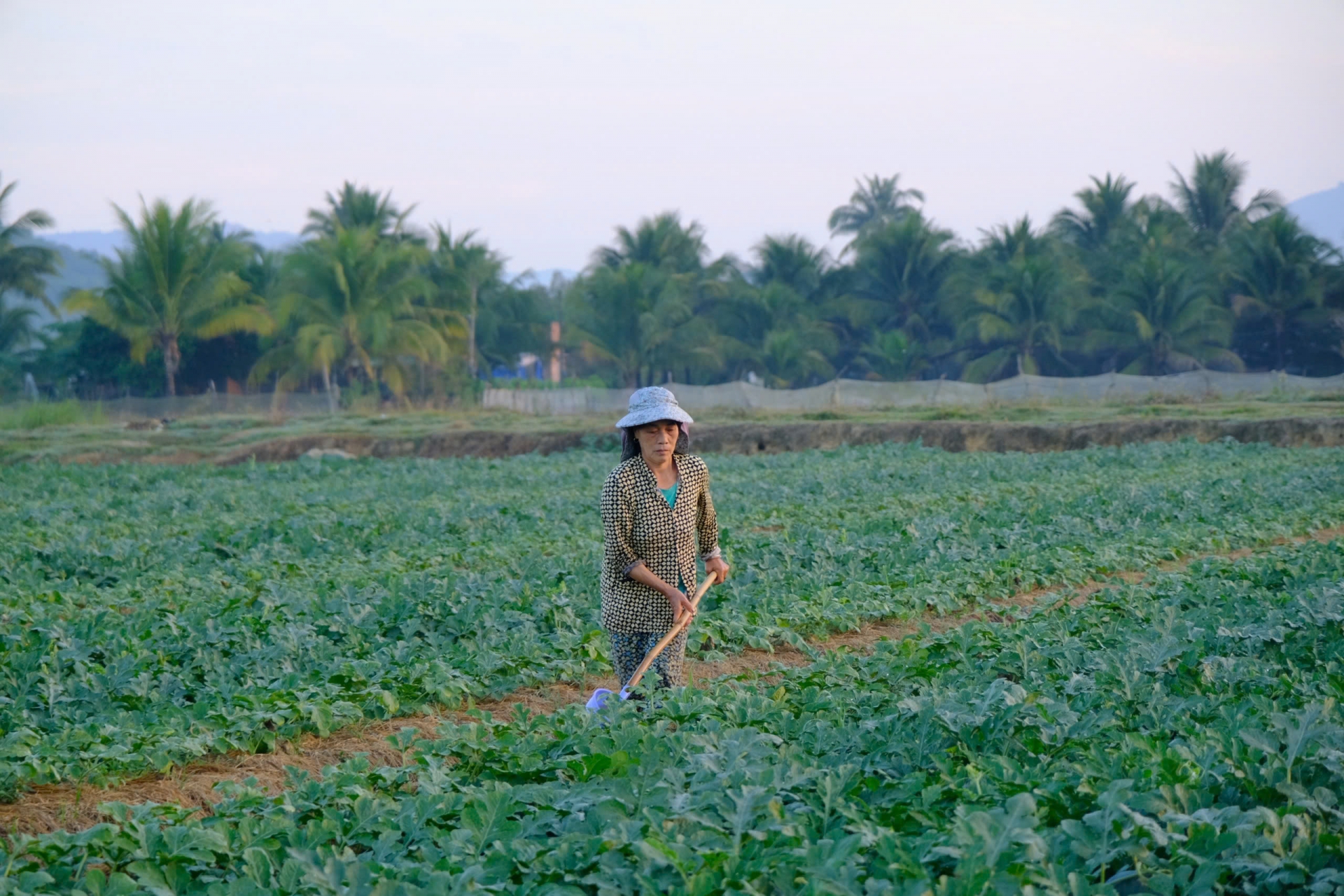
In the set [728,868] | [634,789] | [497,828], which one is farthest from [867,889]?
[497,828]

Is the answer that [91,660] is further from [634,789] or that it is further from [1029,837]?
[1029,837]

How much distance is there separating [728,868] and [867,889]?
33 centimetres

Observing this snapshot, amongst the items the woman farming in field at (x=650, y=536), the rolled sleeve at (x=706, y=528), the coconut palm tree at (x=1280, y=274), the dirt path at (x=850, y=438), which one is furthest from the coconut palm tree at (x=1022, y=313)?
the woman farming in field at (x=650, y=536)

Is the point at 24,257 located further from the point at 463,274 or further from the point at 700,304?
the point at 700,304

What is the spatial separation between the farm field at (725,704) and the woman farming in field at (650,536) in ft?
1.90

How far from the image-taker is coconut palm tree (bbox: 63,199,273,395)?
34719 millimetres

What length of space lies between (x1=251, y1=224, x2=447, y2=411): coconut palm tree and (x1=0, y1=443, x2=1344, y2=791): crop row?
17068 mm

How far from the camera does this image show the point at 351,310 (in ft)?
116

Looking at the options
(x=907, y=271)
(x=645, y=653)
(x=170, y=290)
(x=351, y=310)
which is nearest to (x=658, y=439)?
(x=645, y=653)

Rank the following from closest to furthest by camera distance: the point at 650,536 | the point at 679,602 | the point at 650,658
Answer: the point at 650,658
the point at 679,602
the point at 650,536

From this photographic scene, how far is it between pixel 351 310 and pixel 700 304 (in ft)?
45.1

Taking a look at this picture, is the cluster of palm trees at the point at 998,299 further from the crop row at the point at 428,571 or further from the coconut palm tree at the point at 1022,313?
the crop row at the point at 428,571

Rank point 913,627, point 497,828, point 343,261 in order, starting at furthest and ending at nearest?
point 343,261 → point 913,627 → point 497,828

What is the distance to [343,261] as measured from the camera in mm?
34969
